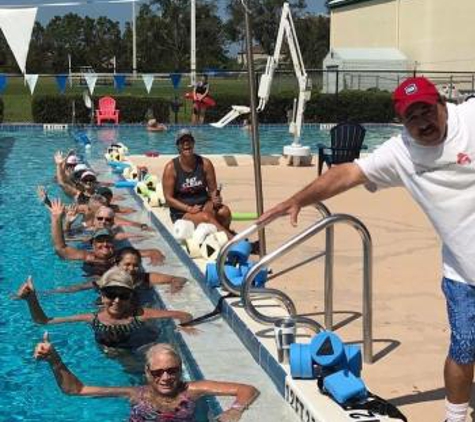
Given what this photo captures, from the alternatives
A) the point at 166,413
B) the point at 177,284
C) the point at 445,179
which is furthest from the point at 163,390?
the point at 177,284

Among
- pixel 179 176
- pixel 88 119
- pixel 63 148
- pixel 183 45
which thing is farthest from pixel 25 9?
pixel 183 45

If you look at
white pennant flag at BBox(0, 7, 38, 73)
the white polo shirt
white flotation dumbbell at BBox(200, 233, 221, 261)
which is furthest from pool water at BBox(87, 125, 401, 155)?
the white polo shirt

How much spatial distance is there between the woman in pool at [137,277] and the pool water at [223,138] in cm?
1189

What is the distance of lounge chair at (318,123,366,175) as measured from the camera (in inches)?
484

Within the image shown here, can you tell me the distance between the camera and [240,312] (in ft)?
17.4

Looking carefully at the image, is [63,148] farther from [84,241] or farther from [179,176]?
[179,176]

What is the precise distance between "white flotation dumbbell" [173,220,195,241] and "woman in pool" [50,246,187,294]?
2.34 feet

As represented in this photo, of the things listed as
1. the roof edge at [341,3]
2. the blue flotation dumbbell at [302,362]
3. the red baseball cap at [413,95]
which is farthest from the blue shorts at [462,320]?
the roof edge at [341,3]

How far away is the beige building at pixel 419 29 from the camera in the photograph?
38281 millimetres

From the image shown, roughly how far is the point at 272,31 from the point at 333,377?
8252 cm

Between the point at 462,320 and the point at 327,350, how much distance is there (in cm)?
84

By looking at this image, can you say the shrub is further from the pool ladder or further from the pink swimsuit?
the pink swimsuit

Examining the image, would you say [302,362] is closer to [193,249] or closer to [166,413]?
[166,413]

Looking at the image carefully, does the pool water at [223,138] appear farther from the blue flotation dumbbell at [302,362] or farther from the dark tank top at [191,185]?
the blue flotation dumbbell at [302,362]
